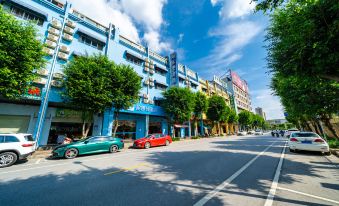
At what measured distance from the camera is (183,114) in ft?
78.8

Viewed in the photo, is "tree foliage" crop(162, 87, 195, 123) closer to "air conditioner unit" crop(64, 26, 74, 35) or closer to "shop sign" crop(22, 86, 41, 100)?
"air conditioner unit" crop(64, 26, 74, 35)

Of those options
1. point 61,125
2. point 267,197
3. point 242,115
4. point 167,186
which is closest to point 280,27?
point 267,197

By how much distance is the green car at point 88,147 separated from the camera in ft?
31.2

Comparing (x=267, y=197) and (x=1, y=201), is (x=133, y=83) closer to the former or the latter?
(x=1, y=201)

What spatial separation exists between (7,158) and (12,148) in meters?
0.51

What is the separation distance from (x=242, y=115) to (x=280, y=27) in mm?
54634

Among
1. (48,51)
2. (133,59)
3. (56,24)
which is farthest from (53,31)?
(133,59)

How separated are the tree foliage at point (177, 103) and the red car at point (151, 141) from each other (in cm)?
712

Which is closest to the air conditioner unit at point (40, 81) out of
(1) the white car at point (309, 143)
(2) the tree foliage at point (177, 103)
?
(2) the tree foliage at point (177, 103)

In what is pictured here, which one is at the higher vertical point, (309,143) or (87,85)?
(87,85)

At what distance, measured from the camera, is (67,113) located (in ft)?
53.3

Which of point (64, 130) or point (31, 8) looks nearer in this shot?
point (31, 8)

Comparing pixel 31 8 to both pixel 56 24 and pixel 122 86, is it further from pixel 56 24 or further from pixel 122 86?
pixel 122 86

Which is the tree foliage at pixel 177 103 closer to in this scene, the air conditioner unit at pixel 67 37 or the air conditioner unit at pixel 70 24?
the air conditioner unit at pixel 67 37
